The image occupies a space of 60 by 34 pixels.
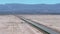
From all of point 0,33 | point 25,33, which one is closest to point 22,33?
point 25,33

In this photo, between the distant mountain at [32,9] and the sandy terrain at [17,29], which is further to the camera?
the distant mountain at [32,9]

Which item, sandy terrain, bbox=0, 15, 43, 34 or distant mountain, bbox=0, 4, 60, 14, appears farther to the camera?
distant mountain, bbox=0, 4, 60, 14

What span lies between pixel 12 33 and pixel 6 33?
63cm

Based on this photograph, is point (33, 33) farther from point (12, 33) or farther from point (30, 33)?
point (12, 33)

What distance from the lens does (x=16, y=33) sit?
2712 centimetres

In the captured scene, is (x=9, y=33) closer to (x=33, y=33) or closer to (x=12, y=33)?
(x=12, y=33)

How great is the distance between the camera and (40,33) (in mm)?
26609

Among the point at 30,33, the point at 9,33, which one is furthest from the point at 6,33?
the point at 30,33

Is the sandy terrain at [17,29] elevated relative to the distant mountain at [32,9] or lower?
lower

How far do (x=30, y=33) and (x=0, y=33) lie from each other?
119 inches

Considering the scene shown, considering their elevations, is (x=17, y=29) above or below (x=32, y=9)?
below

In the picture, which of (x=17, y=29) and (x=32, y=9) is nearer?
Answer: (x=17, y=29)

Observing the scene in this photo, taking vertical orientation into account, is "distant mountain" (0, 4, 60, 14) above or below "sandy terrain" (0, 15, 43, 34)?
above

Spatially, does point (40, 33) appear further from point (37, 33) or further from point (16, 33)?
point (16, 33)
